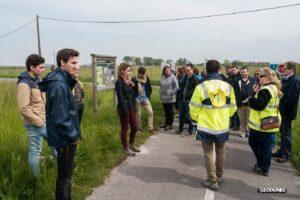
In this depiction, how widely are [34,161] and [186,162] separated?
3.00 metres

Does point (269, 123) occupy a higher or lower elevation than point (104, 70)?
lower

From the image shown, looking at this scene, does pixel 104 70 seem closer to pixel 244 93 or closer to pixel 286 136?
pixel 244 93

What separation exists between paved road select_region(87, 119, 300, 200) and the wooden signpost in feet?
9.75

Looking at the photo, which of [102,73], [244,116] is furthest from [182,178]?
[102,73]

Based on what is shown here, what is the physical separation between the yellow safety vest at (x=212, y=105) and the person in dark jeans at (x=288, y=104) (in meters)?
1.87

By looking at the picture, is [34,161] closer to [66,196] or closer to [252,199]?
[66,196]

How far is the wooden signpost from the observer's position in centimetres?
954

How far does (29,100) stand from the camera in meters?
4.67

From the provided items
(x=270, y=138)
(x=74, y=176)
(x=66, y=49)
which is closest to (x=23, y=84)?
(x=66, y=49)

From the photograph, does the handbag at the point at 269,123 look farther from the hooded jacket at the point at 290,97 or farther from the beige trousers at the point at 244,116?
the beige trousers at the point at 244,116

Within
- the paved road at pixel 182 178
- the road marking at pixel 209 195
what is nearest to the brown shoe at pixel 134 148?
the paved road at pixel 182 178

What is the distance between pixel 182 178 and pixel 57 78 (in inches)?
116

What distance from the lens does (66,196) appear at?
3920mm

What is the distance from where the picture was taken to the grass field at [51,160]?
449cm
